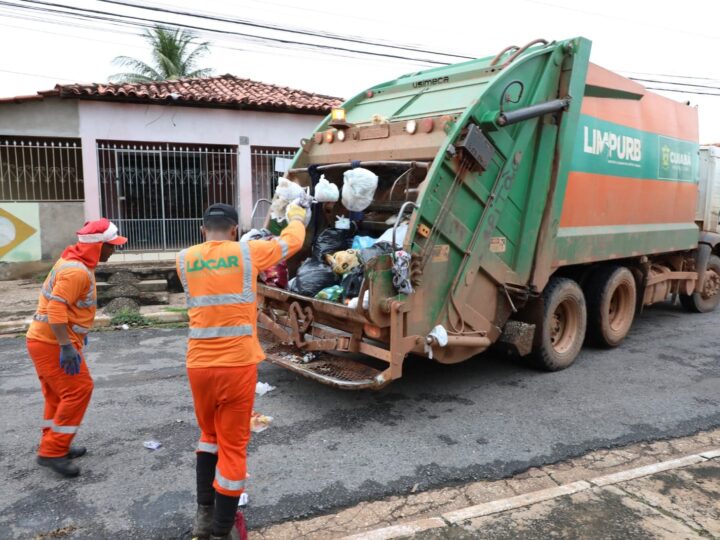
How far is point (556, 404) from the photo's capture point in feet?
14.1

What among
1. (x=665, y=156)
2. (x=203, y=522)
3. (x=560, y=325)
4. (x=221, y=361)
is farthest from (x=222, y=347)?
(x=665, y=156)

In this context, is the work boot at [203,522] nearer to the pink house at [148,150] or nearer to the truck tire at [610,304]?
the truck tire at [610,304]

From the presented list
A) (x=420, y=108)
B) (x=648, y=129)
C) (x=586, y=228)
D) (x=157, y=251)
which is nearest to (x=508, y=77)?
(x=420, y=108)

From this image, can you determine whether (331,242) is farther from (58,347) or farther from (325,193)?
(58,347)

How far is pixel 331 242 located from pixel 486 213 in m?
1.25

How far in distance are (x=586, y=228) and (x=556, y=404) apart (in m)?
1.65

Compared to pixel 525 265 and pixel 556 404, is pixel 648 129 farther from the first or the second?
pixel 556 404

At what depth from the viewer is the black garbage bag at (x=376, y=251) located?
12.1ft

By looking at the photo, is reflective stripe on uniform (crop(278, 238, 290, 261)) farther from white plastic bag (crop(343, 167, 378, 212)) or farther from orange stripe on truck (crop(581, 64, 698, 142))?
orange stripe on truck (crop(581, 64, 698, 142))

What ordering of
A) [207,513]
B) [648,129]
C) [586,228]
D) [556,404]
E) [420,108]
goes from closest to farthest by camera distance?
[207,513], [556,404], [420,108], [586,228], [648,129]

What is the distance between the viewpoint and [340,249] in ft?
15.0

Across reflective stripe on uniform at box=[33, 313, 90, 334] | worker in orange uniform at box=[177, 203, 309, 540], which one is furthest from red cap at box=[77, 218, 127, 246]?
worker in orange uniform at box=[177, 203, 309, 540]

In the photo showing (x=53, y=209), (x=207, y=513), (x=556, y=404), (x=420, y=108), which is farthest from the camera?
(x=53, y=209)

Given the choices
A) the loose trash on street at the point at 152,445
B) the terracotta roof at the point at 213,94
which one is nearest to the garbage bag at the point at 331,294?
the loose trash on street at the point at 152,445
